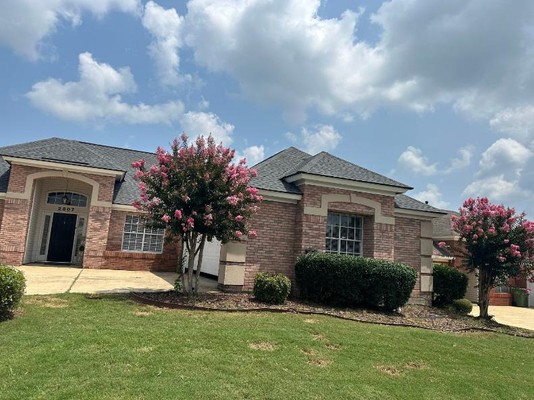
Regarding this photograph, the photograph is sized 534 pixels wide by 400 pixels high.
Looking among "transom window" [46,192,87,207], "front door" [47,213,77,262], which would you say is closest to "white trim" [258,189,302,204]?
"transom window" [46,192,87,207]

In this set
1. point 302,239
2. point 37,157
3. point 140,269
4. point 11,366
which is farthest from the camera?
point 140,269

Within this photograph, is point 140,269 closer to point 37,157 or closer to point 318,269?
point 37,157

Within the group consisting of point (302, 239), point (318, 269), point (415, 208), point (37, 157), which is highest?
point (37, 157)

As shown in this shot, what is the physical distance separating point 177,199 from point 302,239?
430cm

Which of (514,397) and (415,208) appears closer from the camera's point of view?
(514,397)

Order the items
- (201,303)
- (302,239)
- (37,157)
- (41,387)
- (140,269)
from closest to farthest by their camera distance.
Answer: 1. (41,387)
2. (201,303)
3. (302,239)
4. (37,157)
5. (140,269)

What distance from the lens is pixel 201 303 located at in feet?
31.3

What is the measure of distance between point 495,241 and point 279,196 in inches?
273

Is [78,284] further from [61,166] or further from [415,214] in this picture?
[415,214]

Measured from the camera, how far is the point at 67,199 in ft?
62.3

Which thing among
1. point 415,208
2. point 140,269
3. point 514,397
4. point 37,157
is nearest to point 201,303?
point 514,397

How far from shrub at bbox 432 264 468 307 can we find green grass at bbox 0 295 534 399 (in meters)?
5.56

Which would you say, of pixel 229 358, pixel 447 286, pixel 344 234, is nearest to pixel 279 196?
pixel 344 234

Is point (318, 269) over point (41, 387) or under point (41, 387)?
over
